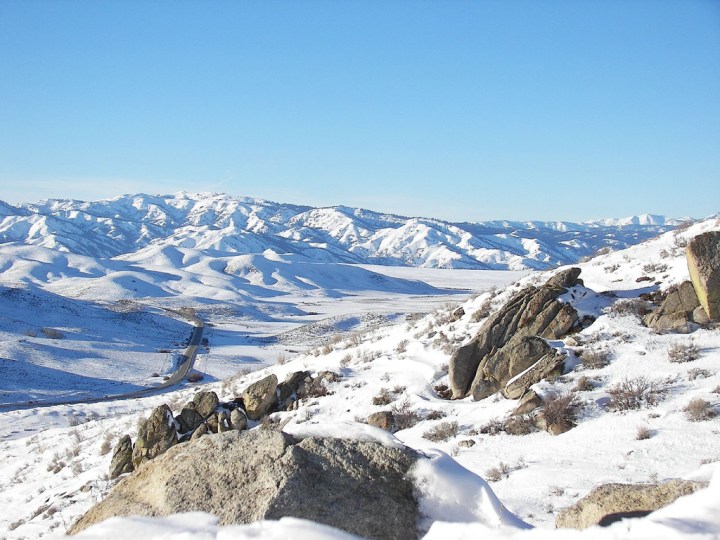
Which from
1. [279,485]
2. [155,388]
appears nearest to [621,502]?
[279,485]

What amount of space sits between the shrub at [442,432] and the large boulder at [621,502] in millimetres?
5675

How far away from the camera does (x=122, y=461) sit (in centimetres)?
1130

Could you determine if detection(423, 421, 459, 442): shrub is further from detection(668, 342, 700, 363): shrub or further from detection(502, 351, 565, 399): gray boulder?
detection(668, 342, 700, 363): shrub

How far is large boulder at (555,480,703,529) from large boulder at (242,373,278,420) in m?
10.3

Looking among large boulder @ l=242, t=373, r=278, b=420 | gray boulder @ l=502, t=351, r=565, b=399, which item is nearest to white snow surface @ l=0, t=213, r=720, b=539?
gray boulder @ l=502, t=351, r=565, b=399

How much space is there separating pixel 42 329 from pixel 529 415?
165 feet

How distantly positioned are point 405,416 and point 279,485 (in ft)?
22.8

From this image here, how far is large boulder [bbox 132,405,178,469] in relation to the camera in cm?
1130

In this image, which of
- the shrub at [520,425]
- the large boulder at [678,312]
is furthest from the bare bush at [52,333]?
the large boulder at [678,312]

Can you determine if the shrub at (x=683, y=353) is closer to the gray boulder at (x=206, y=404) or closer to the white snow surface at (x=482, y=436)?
the white snow surface at (x=482, y=436)

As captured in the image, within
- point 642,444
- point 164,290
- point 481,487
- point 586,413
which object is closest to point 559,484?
point 642,444

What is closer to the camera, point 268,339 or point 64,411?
point 64,411

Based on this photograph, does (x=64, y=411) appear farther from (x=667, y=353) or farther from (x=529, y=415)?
(x=667, y=353)

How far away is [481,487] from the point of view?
12.6 feet
